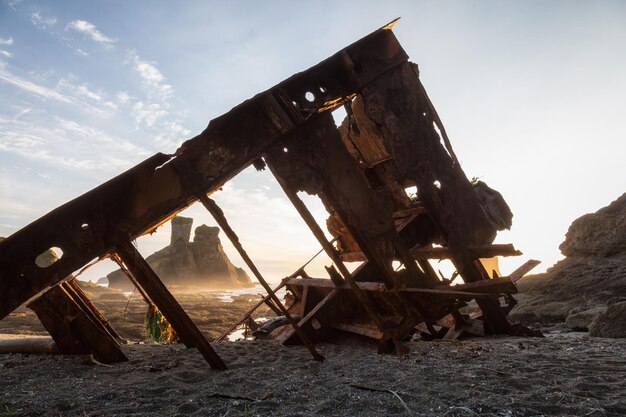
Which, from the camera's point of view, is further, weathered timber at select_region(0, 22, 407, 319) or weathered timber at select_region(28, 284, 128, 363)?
weathered timber at select_region(28, 284, 128, 363)

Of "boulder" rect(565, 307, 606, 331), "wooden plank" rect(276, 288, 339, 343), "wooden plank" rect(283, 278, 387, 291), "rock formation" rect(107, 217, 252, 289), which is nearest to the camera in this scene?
"wooden plank" rect(283, 278, 387, 291)

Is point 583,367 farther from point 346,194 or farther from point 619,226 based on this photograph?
point 619,226

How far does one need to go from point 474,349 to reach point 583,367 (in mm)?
1117

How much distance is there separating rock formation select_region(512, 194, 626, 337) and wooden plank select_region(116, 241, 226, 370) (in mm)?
5936

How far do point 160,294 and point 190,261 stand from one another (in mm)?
50636

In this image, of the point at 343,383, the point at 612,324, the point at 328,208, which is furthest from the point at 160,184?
the point at 612,324

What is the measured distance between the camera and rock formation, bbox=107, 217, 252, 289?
49.7m

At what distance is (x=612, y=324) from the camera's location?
4.52 metres

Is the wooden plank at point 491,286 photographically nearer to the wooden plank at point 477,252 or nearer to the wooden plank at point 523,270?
the wooden plank at point 523,270

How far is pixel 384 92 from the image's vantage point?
14.6ft

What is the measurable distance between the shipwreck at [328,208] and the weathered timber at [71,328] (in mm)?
16

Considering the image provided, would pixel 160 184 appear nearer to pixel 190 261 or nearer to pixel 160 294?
pixel 160 294

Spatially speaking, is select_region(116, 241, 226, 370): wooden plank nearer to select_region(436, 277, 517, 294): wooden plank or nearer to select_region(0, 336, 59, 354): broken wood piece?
select_region(0, 336, 59, 354): broken wood piece

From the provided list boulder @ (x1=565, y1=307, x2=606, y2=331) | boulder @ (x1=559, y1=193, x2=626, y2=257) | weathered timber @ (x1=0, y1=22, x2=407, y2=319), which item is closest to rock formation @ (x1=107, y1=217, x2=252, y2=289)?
boulder @ (x1=559, y1=193, x2=626, y2=257)
